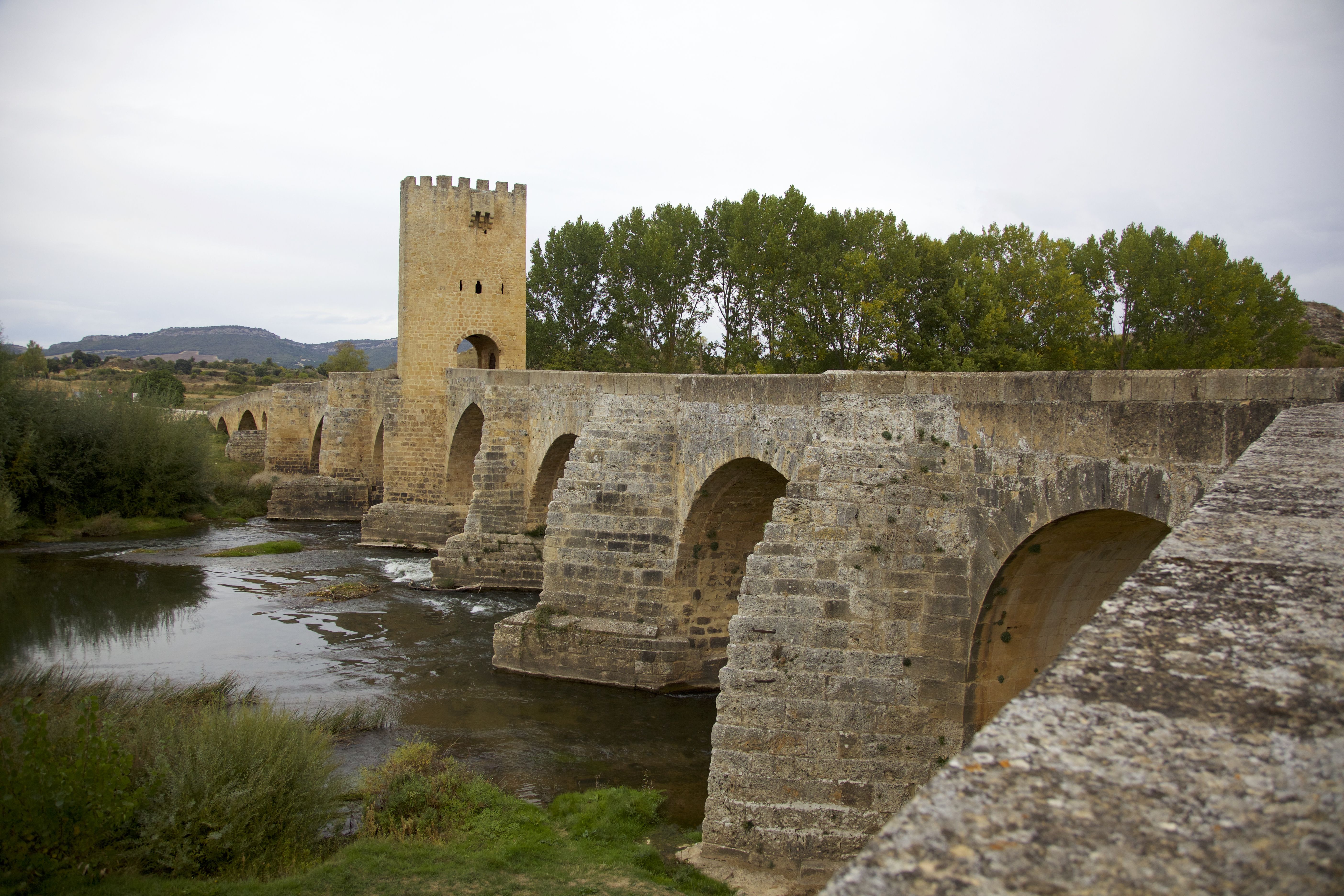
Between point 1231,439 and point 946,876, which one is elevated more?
point 1231,439

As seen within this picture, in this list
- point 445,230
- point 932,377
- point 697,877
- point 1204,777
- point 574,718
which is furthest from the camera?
point 445,230

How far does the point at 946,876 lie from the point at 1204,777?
528mm

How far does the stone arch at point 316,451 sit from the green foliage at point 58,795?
27.2 metres

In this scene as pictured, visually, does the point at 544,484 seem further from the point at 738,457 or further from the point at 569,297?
the point at 569,297

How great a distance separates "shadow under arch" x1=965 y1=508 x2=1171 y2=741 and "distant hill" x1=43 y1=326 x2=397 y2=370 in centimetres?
13555

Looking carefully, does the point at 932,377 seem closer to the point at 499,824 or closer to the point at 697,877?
the point at 697,877

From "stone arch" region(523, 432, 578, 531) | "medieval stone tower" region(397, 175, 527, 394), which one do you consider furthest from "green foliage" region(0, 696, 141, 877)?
"medieval stone tower" region(397, 175, 527, 394)

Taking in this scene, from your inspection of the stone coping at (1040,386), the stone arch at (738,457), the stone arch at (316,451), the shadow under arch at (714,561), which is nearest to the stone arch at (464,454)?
the shadow under arch at (714,561)

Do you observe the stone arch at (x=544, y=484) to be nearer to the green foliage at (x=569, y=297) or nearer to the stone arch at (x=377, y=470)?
the stone arch at (x=377, y=470)

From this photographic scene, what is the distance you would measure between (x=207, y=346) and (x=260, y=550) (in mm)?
155181

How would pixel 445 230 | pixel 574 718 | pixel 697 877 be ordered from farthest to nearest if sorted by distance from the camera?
1. pixel 445 230
2. pixel 574 718
3. pixel 697 877

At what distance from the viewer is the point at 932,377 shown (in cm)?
708

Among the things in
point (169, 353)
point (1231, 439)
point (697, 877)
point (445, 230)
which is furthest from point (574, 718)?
point (169, 353)

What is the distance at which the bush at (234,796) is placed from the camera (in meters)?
5.93
